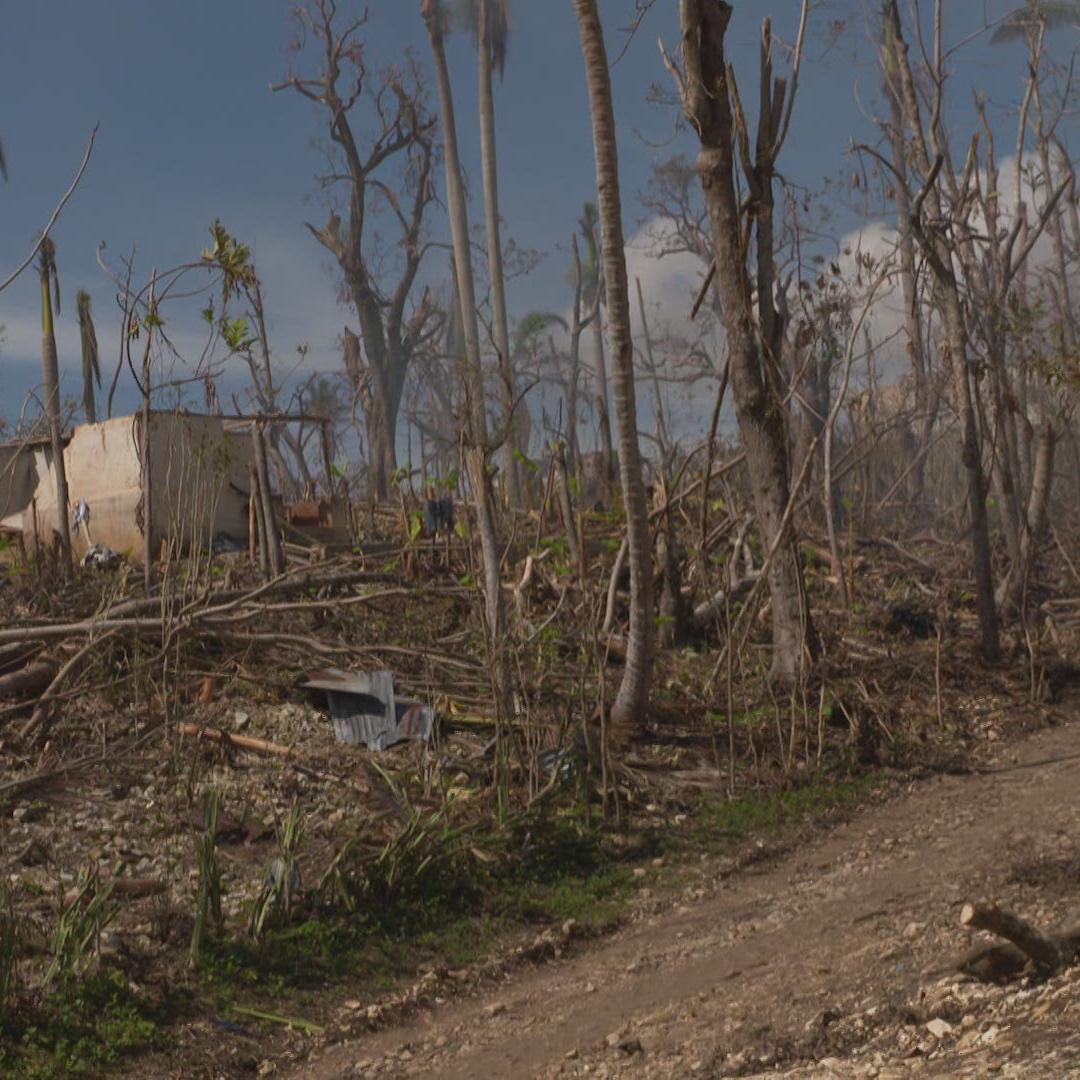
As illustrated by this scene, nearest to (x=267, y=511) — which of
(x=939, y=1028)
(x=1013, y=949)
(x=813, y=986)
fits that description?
(x=813, y=986)

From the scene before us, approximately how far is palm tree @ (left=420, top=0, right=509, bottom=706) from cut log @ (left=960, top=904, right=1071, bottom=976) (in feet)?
13.6

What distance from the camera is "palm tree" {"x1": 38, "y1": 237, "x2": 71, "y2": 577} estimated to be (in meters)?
11.0

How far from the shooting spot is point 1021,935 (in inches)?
165

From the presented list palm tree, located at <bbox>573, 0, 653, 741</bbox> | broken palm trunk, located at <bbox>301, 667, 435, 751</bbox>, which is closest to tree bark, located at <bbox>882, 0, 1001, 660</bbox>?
palm tree, located at <bbox>573, 0, 653, 741</bbox>

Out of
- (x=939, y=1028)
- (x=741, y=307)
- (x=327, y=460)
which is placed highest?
(x=741, y=307)

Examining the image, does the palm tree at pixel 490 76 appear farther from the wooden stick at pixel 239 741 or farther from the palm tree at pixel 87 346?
the wooden stick at pixel 239 741

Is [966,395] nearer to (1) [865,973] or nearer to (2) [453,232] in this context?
(1) [865,973]

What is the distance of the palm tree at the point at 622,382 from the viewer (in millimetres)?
9008

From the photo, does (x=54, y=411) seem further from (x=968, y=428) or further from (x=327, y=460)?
(x=968, y=428)

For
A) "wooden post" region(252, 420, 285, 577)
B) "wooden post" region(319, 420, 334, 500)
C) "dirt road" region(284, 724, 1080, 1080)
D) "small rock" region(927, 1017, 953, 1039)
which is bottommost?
"dirt road" region(284, 724, 1080, 1080)

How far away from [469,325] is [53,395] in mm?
15882

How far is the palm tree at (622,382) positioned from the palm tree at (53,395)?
3417mm

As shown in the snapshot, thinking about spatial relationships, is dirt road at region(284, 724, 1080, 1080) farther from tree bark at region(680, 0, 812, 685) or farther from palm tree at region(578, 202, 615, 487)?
palm tree at region(578, 202, 615, 487)

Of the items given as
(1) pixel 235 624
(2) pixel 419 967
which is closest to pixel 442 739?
(1) pixel 235 624
